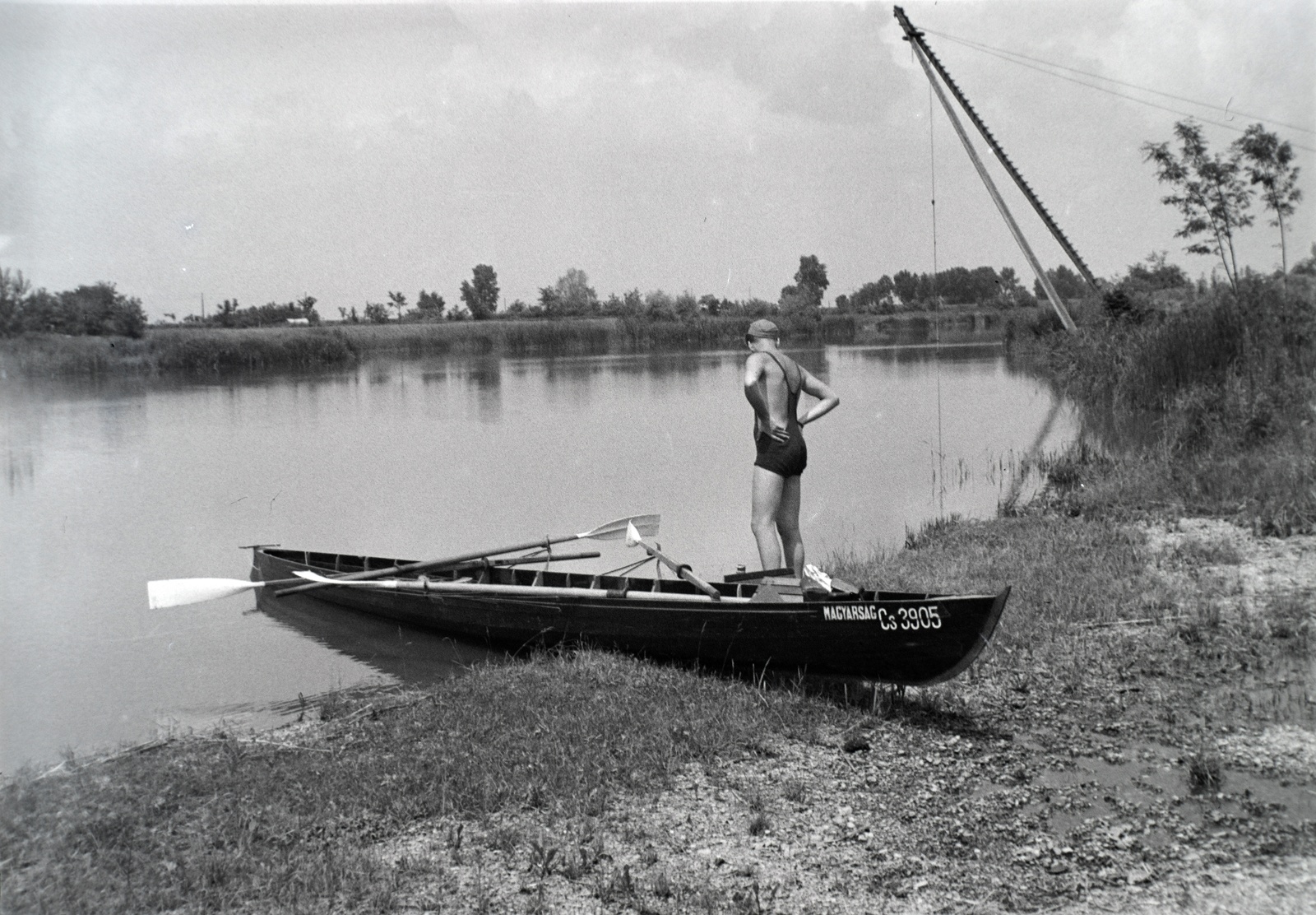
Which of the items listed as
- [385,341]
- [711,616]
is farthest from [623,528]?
[385,341]

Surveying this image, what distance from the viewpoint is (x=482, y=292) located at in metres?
54.8

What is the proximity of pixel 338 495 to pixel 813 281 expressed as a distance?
1677 inches

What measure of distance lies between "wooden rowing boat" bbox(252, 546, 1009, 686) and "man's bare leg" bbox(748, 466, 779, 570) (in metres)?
0.40

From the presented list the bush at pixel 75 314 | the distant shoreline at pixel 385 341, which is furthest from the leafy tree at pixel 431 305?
the bush at pixel 75 314

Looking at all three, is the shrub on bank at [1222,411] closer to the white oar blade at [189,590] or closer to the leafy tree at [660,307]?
the white oar blade at [189,590]

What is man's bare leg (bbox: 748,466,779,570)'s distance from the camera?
8.13m

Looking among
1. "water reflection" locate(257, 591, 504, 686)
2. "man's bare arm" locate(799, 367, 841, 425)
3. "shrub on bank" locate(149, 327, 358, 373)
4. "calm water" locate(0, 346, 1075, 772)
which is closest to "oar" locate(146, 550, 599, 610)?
"calm water" locate(0, 346, 1075, 772)

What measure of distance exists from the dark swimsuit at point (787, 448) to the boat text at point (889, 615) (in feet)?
5.90

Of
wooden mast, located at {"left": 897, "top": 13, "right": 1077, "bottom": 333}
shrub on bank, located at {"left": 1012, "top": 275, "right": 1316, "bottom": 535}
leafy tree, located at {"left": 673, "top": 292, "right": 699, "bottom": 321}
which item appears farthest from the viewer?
leafy tree, located at {"left": 673, "top": 292, "right": 699, "bottom": 321}

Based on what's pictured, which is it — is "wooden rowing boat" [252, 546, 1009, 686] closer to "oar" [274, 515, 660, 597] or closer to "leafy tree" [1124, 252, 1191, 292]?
"oar" [274, 515, 660, 597]

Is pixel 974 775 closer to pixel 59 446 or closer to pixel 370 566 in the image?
pixel 370 566

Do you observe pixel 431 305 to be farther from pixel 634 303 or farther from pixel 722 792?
pixel 722 792

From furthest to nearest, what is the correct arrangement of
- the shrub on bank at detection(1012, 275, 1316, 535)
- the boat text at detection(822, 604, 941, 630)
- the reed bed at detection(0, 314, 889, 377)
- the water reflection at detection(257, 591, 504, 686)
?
the reed bed at detection(0, 314, 889, 377) → the shrub on bank at detection(1012, 275, 1316, 535) → the water reflection at detection(257, 591, 504, 686) → the boat text at detection(822, 604, 941, 630)

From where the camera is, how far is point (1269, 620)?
291 inches
